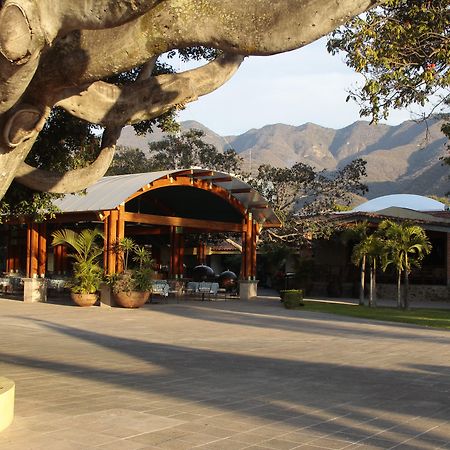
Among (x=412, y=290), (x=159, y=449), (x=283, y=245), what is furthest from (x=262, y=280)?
(x=159, y=449)

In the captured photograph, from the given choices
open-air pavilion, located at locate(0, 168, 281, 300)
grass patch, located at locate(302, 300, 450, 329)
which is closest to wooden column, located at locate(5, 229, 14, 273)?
open-air pavilion, located at locate(0, 168, 281, 300)

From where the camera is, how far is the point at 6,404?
5.76m

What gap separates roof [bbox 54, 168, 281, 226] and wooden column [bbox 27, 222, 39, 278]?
1778 millimetres

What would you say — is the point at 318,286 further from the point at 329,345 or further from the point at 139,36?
the point at 139,36

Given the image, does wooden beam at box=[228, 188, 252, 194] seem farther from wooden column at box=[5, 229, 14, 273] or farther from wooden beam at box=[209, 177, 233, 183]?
wooden column at box=[5, 229, 14, 273]

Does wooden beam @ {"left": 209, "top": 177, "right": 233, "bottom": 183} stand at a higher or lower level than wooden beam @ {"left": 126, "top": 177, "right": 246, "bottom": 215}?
higher

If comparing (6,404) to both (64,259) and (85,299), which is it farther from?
(64,259)

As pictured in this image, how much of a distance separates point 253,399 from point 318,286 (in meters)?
24.9

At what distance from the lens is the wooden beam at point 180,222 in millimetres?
23312

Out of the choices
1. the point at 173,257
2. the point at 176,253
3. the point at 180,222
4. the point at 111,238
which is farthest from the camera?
the point at 176,253

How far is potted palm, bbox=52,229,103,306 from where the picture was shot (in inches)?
850

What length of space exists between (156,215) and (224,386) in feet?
64.6

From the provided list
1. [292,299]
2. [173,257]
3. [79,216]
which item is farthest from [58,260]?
[292,299]

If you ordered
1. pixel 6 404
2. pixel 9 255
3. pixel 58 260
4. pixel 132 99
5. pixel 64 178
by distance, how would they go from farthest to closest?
pixel 9 255
pixel 58 260
pixel 64 178
pixel 132 99
pixel 6 404
